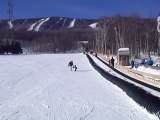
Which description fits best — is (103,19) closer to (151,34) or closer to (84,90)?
(151,34)

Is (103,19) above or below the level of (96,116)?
above

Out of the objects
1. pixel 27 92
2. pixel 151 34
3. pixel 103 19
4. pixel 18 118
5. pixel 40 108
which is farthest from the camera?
pixel 103 19

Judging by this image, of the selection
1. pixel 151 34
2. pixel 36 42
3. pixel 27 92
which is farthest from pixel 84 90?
pixel 36 42

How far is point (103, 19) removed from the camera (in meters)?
94.9

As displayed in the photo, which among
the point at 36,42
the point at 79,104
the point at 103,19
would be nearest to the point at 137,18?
the point at 103,19

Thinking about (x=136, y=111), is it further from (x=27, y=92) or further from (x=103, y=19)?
(x=103, y=19)

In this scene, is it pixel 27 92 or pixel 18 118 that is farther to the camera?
pixel 27 92

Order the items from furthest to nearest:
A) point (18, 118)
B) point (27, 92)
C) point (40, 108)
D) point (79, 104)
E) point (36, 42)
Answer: point (36, 42), point (27, 92), point (79, 104), point (40, 108), point (18, 118)

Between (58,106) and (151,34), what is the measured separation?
6282 cm

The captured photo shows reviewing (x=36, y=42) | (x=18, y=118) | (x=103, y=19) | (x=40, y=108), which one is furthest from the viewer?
(x=36, y=42)

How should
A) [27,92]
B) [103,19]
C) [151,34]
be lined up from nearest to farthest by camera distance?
[27,92] → [151,34] → [103,19]

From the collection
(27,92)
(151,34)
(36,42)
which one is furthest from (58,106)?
(36,42)

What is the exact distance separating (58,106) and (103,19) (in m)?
80.5

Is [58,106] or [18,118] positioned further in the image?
[58,106]
